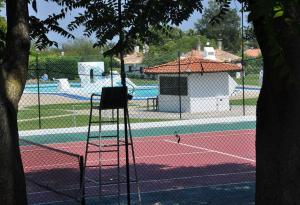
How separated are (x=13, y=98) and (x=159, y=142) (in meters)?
15.3

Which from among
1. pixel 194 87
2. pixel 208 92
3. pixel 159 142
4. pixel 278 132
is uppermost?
pixel 278 132

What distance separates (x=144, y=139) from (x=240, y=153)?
199 inches

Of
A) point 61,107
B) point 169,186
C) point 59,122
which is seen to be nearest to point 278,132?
point 169,186

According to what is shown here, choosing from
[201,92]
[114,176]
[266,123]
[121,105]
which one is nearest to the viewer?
[266,123]

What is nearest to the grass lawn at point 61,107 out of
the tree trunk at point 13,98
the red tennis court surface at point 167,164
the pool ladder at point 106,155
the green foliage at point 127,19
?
the red tennis court surface at point 167,164

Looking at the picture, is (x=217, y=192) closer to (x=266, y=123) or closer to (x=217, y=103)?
(x=266, y=123)

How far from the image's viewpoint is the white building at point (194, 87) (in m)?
30.1

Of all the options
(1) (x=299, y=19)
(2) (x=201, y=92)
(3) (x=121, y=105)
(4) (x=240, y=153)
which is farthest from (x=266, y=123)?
(2) (x=201, y=92)

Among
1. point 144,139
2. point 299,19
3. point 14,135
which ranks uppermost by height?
point 299,19

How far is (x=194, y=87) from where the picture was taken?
99.0ft

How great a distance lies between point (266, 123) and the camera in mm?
5691

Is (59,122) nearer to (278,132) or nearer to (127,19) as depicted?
(127,19)

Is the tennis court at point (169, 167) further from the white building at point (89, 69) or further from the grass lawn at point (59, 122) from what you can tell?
the white building at point (89, 69)

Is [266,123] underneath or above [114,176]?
above
